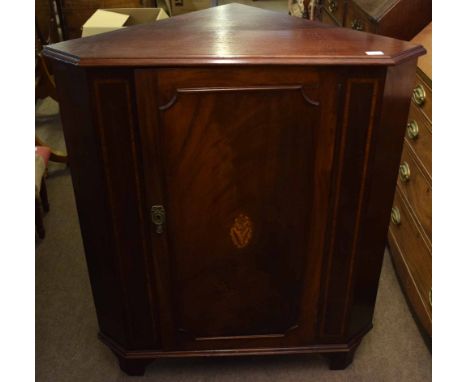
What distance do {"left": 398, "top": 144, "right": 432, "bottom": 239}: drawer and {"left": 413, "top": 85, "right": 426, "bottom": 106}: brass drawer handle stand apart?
0.22 meters

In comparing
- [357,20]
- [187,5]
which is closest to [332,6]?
[357,20]

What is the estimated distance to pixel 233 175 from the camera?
1.35 metres

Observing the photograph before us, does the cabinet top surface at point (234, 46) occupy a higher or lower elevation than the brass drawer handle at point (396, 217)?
higher

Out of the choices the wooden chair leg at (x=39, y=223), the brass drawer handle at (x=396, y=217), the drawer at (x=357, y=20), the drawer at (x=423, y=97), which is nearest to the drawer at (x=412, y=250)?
the brass drawer handle at (x=396, y=217)

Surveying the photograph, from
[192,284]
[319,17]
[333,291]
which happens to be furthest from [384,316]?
[319,17]

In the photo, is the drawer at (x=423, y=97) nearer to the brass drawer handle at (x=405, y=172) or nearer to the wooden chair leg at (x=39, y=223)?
the brass drawer handle at (x=405, y=172)

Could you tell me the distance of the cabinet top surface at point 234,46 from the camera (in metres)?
1.19

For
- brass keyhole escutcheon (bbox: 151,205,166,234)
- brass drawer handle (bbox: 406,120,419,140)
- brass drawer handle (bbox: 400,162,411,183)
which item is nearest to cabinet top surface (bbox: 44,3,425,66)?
brass keyhole escutcheon (bbox: 151,205,166,234)

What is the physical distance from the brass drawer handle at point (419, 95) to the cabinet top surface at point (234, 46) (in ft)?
1.86

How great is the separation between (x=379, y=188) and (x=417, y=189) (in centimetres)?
59

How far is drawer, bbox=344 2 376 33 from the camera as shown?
226cm

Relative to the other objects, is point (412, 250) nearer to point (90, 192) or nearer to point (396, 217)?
point (396, 217)

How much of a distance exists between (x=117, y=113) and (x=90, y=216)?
350 millimetres

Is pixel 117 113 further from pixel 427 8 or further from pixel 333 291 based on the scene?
pixel 427 8
